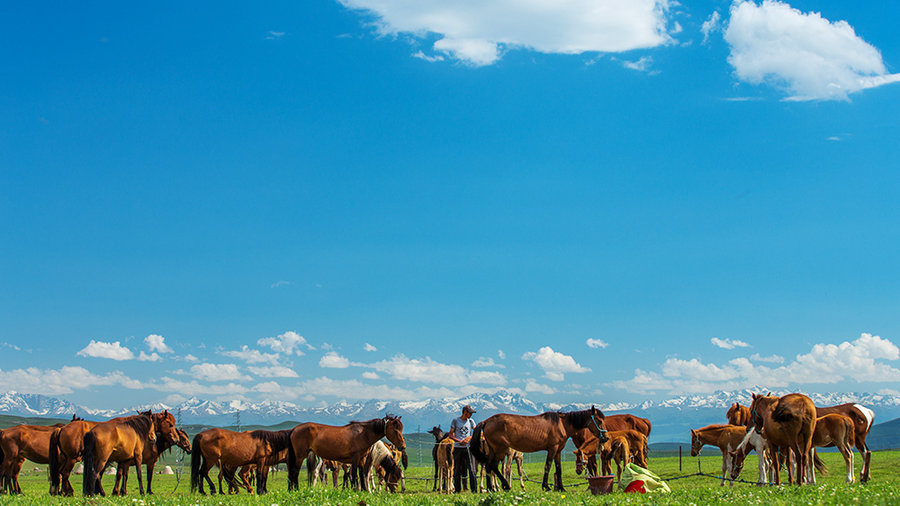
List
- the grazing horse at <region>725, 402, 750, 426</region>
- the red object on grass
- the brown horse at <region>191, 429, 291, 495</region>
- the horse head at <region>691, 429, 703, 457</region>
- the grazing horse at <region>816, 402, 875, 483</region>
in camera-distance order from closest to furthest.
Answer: the red object on grass
the grazing horse at <region>816, 402, 875, 483</region>
the brown horse at <region>191, 429, 291, 495</region>
the horse head at <region>691, 429, 703, 457</region>
the grazing horse at <region>725, 402, 750, 426</region>

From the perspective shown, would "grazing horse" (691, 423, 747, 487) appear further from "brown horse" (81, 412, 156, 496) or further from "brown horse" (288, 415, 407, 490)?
"brown horse" (81, 412, 156, 496)

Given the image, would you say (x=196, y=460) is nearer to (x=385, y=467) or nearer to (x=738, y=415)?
(x=385, y=467)

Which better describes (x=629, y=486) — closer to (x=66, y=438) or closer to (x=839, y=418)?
(x=839, y=418)

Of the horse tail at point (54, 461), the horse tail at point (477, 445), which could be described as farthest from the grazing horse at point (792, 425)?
the horse tail at point (54, 461)

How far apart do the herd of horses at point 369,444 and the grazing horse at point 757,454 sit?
4 centimetres

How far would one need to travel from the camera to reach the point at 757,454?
24.6m

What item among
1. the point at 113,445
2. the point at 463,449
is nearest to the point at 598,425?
the point at 463,449

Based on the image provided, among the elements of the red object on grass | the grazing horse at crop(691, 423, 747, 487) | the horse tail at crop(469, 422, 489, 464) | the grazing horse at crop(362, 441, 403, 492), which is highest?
the horse tail at crop(469, 422, 489, 464)

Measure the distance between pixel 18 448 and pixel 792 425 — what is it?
31353 millimetres

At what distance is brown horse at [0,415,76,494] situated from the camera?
1160 inches

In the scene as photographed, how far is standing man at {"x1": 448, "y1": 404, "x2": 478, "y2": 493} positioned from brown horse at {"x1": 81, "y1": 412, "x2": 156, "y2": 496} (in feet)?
38.5

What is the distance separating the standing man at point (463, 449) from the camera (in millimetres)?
25547

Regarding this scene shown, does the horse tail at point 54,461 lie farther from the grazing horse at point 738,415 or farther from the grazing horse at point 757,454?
the grazing horse at point 738,415

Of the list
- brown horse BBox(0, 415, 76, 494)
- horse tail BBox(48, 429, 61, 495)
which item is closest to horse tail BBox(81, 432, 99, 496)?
horse tail BBox(48, 429, 61, 495)
